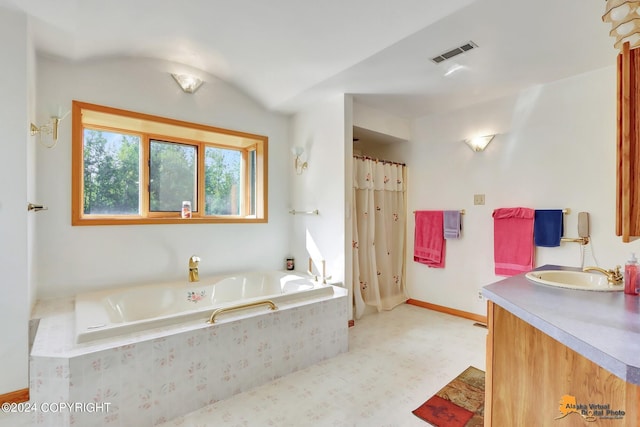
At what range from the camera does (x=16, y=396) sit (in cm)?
172

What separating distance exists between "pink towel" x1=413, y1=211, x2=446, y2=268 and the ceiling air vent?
1.73m

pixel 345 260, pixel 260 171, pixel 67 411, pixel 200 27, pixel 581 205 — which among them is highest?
pixel 200 27

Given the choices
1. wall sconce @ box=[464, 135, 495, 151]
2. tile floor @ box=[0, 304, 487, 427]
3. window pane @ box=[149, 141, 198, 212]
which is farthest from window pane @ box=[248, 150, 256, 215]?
wall sconce @ box=[464, 135, 495, 151]

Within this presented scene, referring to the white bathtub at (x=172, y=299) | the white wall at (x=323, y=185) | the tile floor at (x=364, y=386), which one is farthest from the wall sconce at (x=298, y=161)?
the tile floor at (x=364, y=386)

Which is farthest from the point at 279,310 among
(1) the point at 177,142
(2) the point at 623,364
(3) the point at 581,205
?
(3) the point at 581,205

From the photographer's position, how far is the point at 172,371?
1649 mm

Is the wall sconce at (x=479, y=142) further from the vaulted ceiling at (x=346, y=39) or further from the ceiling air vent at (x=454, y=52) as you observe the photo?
the ceiling air vent at (x=454, y=52)

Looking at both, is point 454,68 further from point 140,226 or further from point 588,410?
point 140,226

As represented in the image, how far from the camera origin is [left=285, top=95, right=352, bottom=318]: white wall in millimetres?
2922

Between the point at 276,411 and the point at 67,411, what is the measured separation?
102 cm

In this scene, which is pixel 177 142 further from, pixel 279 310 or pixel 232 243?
pixel 279 310

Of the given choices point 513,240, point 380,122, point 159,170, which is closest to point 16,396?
point 159,170

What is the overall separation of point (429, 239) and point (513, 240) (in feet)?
2.93

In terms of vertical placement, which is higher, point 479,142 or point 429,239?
point 479,142
